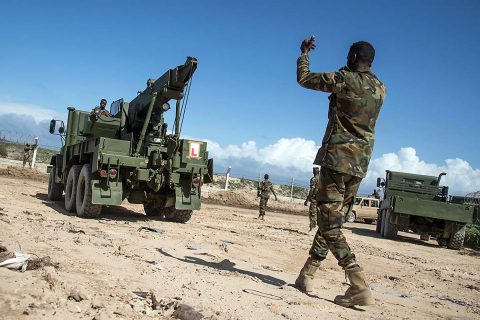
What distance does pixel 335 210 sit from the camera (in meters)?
4.23

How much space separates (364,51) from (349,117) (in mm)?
642

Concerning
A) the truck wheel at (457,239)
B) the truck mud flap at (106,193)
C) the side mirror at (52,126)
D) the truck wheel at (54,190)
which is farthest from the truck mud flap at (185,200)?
the truck wheel at (457,239)

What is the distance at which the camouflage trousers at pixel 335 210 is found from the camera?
13.7 ft

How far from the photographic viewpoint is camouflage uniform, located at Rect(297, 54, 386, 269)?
4.22 meters

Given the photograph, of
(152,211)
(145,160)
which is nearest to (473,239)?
(152,211)

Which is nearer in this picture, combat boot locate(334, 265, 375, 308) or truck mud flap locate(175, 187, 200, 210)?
combat boot locate(334, 265, 375, 308)

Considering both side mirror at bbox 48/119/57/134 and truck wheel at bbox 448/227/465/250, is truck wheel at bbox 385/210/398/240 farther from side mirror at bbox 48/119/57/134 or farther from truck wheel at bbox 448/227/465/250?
side mirror at bbox 48/119/57/134

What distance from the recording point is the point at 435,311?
464 centimetres

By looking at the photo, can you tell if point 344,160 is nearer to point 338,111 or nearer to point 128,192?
point 338,111

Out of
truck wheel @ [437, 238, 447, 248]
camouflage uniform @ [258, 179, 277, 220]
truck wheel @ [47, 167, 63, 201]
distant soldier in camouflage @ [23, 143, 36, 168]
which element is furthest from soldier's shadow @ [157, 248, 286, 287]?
distant soldier in camouflage @ [23, 143, 36, 168]

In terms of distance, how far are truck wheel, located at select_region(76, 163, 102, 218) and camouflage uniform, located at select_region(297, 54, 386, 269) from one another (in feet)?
19.8

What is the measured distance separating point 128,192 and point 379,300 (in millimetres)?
6355

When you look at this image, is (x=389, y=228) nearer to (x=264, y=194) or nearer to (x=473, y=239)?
(x=473, y=239)

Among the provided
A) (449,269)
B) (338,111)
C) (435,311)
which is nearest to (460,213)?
(449,269)
